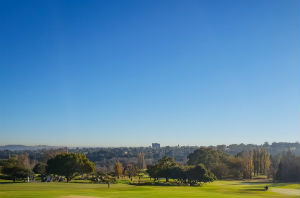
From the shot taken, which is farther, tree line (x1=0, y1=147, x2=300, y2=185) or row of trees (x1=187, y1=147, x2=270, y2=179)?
row of trees (x1=187, y1=147, x2=270, y2=179)

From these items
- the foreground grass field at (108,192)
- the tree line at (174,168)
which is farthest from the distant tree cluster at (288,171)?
the foreground grass field at (108,192)

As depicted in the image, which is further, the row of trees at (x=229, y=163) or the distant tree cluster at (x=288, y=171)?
the row of trees at (x=229, y=163)

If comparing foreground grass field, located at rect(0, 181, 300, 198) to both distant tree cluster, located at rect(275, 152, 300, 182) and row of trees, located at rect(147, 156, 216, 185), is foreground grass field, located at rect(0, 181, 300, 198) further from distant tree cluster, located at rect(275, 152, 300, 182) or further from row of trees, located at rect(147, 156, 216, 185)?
distant tree cluster, located at rect(275, 152, 300, 182)

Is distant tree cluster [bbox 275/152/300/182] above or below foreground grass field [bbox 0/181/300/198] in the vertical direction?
below

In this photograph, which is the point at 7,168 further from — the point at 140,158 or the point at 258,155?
the point at 258,155

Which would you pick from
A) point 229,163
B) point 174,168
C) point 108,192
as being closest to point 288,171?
point 229,163

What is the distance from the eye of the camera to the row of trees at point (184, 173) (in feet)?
232

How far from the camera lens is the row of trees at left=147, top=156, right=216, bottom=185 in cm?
7081

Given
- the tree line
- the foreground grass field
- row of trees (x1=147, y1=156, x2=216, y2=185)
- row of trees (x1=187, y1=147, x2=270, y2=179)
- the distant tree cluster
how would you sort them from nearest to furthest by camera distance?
the foreground grass field, row of trees (x1=147, y1=156, x2=216, y2=185), the tree line, the distant tree cluster, row of trees (x1=187, y1=147, x2=270, y2=179)

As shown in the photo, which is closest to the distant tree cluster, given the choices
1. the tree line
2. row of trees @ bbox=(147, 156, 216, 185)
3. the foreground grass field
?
the tree line

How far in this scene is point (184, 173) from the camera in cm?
7238

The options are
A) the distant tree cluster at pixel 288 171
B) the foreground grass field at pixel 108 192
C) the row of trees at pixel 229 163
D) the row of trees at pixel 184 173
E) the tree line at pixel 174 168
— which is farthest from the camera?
the row of trees at pixel 229 163

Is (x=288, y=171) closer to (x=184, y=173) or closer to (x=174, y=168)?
(x=184, y=173)

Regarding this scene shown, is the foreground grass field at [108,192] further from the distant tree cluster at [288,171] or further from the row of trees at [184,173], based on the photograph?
the distant tree cluster at [288,171]
